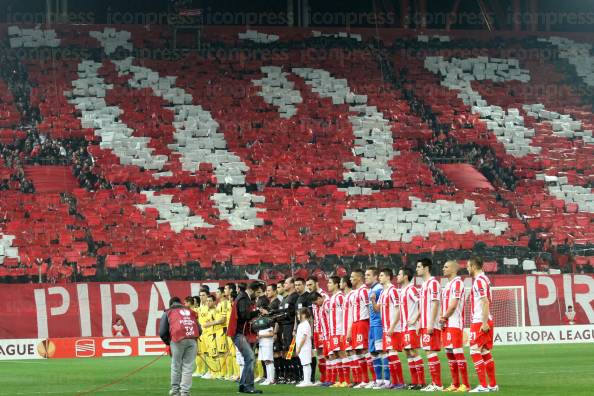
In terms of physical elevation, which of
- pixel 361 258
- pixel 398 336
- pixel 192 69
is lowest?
pixel 361 258

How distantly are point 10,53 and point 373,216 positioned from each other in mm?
17961

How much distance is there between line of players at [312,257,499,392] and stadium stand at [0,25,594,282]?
626 inches

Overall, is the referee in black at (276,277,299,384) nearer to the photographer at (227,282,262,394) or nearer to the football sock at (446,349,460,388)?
the photographer at (227,282,262,394)

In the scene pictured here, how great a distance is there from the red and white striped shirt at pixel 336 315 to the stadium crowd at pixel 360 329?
0.02 meters

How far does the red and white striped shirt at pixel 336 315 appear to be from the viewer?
77.1 feet

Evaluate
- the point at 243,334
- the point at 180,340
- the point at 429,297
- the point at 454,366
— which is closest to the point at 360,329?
the point at 243,334

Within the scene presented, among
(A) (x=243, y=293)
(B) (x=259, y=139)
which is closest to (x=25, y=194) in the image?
(B) (x=259, y=139)

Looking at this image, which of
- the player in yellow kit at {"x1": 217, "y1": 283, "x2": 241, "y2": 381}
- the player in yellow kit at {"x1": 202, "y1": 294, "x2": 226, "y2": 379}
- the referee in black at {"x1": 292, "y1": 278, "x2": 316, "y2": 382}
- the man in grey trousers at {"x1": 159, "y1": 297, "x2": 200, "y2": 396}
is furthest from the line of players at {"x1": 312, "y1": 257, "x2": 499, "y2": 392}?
the man in grey trousers at {"x1": 159, "y1": 297, "x2": 200, "y2": 396}

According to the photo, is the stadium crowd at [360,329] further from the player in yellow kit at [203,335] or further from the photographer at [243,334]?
the player in yellow kit at [203,335]

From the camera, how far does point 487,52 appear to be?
57.9 meters

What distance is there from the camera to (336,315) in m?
23.6

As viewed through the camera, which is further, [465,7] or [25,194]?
[465,7]

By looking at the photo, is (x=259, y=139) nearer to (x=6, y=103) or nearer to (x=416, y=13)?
Result: (x=6, y=103)

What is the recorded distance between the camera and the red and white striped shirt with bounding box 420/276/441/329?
20734 millimetres
